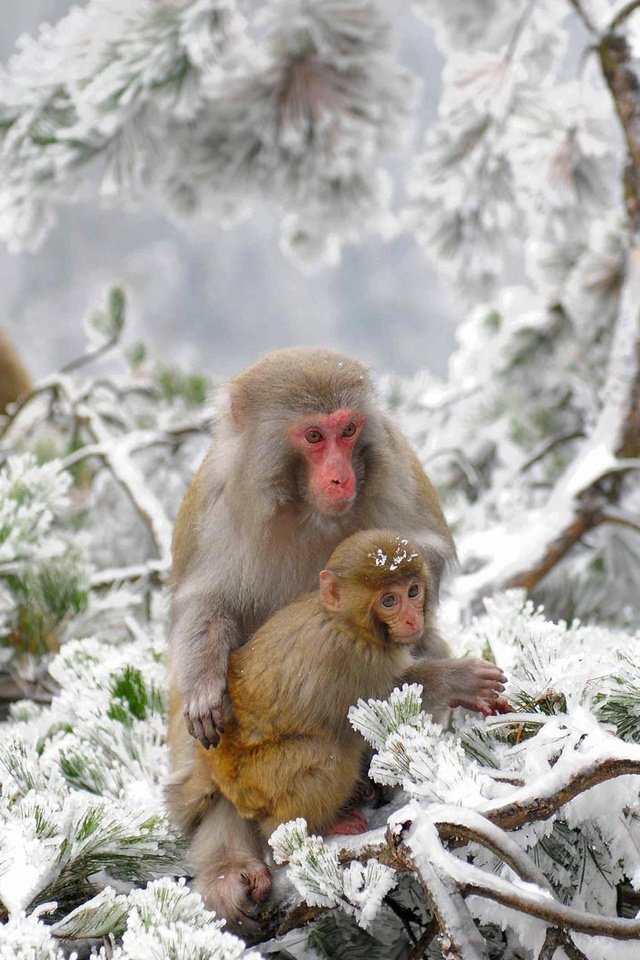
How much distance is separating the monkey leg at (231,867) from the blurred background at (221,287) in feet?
40.5

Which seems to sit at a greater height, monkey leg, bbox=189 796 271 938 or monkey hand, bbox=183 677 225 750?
monkey hand, bbox=183 677 225 750

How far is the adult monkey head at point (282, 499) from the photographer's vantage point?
4.24 feet

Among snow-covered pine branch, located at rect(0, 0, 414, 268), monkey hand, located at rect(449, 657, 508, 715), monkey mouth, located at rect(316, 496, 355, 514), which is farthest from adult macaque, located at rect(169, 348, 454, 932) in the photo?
snow-covered pine branch, located at rect(0, 0, 414, 268)

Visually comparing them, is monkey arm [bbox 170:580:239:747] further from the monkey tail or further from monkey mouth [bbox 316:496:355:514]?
monkey mouth [bbox 316:496:355:514]

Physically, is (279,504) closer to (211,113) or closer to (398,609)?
(398,609)

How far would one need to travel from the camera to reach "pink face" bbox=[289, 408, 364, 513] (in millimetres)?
1257

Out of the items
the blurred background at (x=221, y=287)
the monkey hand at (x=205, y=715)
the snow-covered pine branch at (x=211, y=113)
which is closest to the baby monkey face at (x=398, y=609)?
the monkey hand at (x=205, y=715)

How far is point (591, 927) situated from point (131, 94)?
7.17ft

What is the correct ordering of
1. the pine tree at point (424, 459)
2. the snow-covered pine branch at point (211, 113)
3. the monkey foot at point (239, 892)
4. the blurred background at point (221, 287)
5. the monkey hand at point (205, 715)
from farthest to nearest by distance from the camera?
the blurred background at point (221, 287) < the snow-covered pine branch at point (211, 113) < the monkey hand at point (205, 715) < the monkey foot at point (239, 892) < the pine tree at point (424, 459)

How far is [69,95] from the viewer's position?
104 inches

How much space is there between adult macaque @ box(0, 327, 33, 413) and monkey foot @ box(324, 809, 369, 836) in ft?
12.1

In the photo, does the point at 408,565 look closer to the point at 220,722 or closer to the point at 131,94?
the point at 220,722

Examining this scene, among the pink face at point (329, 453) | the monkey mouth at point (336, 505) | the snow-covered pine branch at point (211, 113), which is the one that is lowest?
the monkey mouth at point (336, 505)

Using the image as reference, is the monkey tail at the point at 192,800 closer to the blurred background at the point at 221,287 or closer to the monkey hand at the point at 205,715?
the monkey hand at the point at 205,715
